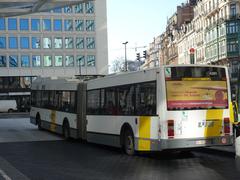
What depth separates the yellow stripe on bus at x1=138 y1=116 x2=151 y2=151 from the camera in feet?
43.4

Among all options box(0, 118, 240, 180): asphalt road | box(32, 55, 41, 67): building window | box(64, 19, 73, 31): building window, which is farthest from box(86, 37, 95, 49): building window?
box(0, 118, 240, 180): asphalt road

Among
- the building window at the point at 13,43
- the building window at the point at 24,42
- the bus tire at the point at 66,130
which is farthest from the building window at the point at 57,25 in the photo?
the bus tire at the point at 66,130

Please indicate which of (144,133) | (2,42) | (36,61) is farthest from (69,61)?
(144,133)

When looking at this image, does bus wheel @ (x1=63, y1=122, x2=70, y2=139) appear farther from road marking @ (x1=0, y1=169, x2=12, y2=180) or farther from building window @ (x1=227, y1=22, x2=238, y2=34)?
building window @ (x1=227, y1=22, x2=238, y2=34)

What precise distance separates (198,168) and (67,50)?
7707 cm

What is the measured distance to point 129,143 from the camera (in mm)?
14578

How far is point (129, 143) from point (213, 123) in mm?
2700

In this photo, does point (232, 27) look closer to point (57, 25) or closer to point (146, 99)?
point (57, 25)

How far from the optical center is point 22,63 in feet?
281

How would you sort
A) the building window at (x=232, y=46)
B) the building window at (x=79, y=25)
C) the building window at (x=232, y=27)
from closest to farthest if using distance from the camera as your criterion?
the building window at (x=232, y=46)
the building window at (x=232, y=27)
the building window at (x=79, y=25)

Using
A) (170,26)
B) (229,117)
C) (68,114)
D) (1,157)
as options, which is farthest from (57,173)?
(170,26)

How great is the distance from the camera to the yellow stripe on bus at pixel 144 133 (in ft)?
43.4

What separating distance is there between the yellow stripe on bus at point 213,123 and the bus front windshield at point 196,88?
141 millimetres

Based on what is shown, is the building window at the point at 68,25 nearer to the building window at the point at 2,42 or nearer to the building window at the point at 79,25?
the building window at the point at 79,25
